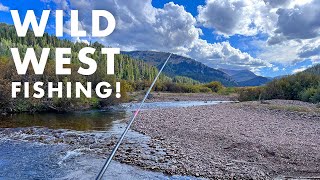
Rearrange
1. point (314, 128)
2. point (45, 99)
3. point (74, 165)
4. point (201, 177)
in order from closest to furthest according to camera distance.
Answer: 1. point (201, 177)
2. point (74, 165)
3. point (314, 128)
4. point (45, 99)

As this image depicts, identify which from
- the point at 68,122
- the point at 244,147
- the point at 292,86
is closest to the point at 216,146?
the point at 244,147

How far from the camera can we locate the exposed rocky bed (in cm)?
1270

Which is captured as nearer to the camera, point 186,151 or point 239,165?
point 239,165

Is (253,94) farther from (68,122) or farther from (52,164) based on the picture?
(52,164)

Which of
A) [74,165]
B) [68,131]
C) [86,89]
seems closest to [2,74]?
[86,89]

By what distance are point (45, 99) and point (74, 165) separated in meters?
31.8

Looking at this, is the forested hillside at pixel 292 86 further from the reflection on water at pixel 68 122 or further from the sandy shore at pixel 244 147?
the reflection on water at pixel 68 122

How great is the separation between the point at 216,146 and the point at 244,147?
5.46 ft

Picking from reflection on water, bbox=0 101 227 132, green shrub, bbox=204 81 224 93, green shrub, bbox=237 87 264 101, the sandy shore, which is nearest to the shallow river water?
the sandy shore

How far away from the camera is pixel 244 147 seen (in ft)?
52.1

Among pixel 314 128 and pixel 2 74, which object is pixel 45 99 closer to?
pixel 2 74

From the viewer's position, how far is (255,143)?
16484 mm

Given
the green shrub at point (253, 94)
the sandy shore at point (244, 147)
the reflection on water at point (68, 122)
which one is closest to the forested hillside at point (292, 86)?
the green shrub at point (253, 94)

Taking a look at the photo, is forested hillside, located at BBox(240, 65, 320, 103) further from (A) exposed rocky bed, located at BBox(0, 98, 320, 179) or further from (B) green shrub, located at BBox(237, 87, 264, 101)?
(A) exposed rocky bed, located at BBox(0, 98, 320, 179)
